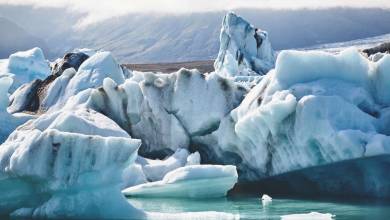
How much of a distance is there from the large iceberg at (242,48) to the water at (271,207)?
22838 mm

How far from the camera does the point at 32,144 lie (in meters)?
10.1

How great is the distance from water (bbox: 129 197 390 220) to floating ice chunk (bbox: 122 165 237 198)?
225 mm

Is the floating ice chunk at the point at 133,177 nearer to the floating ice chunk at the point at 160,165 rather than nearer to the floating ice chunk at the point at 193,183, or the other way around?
the floating ice chunk at the point at 160,165

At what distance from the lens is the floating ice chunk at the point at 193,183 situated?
12.4 meters

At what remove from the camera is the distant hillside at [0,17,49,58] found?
404ft

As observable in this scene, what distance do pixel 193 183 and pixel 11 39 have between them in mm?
117028

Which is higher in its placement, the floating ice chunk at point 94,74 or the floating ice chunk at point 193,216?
the floating ice chunk at point 94,74

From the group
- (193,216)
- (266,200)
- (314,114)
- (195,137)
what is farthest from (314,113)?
(195,137)

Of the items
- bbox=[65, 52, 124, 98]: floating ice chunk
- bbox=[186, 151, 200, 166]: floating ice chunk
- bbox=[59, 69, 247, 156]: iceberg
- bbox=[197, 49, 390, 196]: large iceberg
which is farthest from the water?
bbox=[65, 52, 124, 98]: floating ice chunk

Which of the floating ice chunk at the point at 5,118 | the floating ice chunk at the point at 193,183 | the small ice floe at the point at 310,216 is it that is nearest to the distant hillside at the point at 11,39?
the floating ice chunk at the point at 5,118

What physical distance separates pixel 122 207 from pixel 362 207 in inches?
166

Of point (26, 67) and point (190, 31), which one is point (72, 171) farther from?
point (190, 31)

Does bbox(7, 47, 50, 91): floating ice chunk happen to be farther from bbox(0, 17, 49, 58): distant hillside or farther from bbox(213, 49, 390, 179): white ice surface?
bbox(0, 17, 49, 58): distant hillside

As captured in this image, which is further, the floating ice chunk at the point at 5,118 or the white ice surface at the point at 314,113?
the floating ice chunk at the point at 5,118
